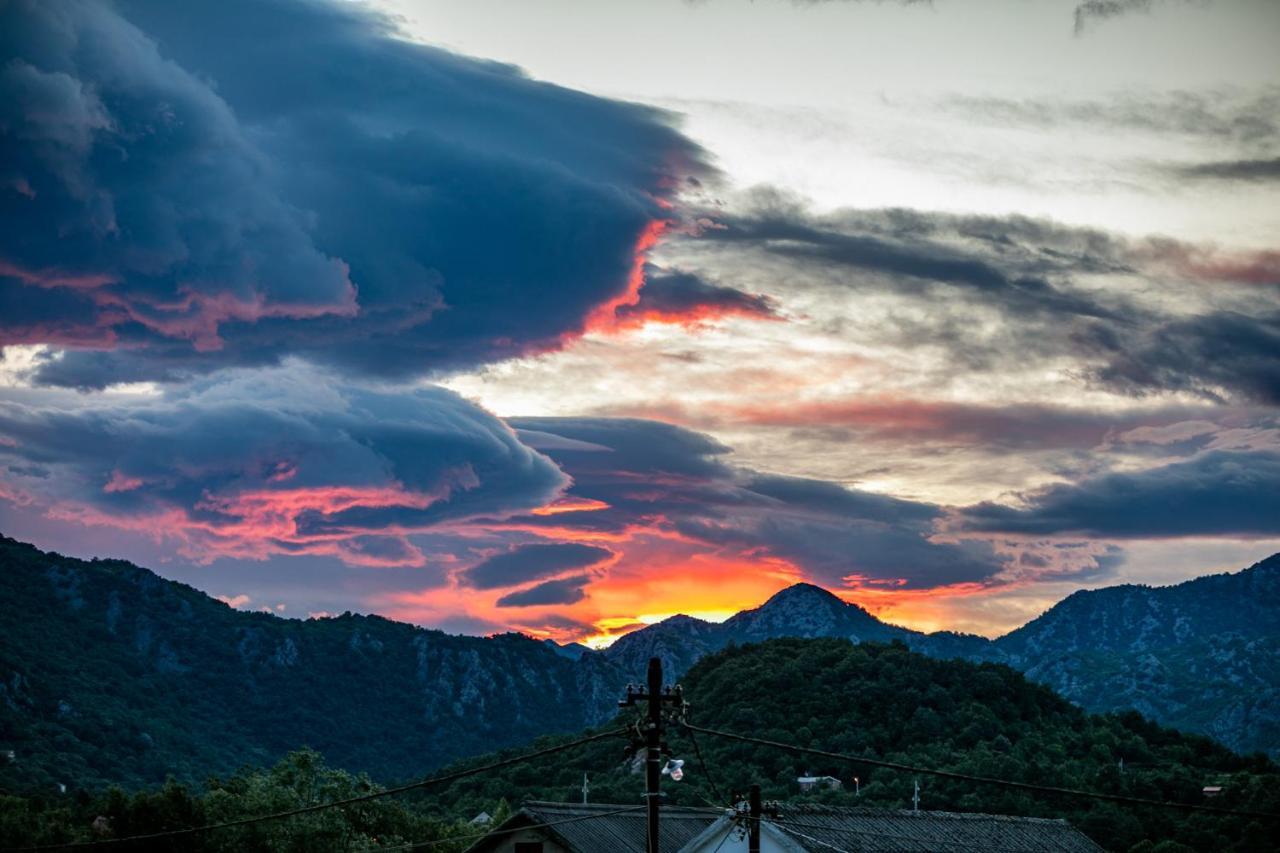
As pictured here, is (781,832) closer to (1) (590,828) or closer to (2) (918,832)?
(1) (590,828)

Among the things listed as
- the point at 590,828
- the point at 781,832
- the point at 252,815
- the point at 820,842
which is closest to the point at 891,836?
the point at 820,842

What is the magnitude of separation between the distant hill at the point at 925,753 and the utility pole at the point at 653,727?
65.9 metres

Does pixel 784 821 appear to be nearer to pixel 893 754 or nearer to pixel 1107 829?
pixel 1107 829

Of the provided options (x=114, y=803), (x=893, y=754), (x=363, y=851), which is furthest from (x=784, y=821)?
→ (x=893, y=754)

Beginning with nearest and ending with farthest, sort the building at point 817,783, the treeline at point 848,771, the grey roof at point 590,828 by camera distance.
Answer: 1. the grey roof at point 590,828
2. the treeline at point 848,771
3. the building at point 817,783

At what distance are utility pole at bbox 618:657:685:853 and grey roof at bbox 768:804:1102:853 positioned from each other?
81.8 feet

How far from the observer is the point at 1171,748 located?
15438 centimetres

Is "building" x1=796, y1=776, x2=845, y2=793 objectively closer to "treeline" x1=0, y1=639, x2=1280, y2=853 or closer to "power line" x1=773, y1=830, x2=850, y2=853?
"treeline" x1=0, y1=639, x2=1280, y2=853

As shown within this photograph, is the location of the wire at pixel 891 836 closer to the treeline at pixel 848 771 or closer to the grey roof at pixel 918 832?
the grey roof at pixel 918 832

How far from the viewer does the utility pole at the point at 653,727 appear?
37531mm

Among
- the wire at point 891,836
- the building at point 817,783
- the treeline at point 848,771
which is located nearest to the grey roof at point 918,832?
the wire at point 891,836

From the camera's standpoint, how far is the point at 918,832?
7144cm

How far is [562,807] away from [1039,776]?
7513 centimetres

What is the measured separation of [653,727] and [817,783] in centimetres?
11131
